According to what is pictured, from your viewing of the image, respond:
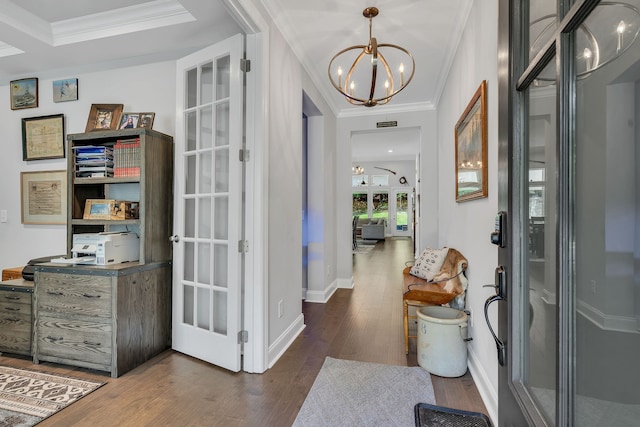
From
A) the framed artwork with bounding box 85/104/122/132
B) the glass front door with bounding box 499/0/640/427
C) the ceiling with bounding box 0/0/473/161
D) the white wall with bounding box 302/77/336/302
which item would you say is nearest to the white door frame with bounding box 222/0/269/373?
the ceiling with bounding box 0/0/473/161

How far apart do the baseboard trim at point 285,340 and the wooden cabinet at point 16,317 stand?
74.3 inches

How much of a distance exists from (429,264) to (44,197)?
398 centimetres

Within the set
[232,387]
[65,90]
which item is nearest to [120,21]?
[65,90]

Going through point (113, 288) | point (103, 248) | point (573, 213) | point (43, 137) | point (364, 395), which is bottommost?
point (364, 395)

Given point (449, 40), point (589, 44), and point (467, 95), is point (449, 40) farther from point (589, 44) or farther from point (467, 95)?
point (589, 44)

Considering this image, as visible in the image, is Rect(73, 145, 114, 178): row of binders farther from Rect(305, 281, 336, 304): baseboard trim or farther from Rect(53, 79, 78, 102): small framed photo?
Rect(305, 281, 336, 304): baseboard trim

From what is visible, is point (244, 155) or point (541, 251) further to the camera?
point (244, 155)

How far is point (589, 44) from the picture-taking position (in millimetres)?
635

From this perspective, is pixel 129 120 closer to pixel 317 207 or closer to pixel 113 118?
pixel 113 118

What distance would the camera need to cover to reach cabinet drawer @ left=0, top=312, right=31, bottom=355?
2.46m

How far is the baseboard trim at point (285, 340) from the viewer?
244 cm

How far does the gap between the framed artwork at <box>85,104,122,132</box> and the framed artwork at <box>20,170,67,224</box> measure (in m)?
0.63

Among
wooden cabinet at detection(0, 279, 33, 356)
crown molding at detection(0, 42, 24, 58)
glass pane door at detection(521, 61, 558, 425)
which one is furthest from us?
crown molding at detection(0, 42, 24, 58)

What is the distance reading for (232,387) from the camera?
2.08 meters
